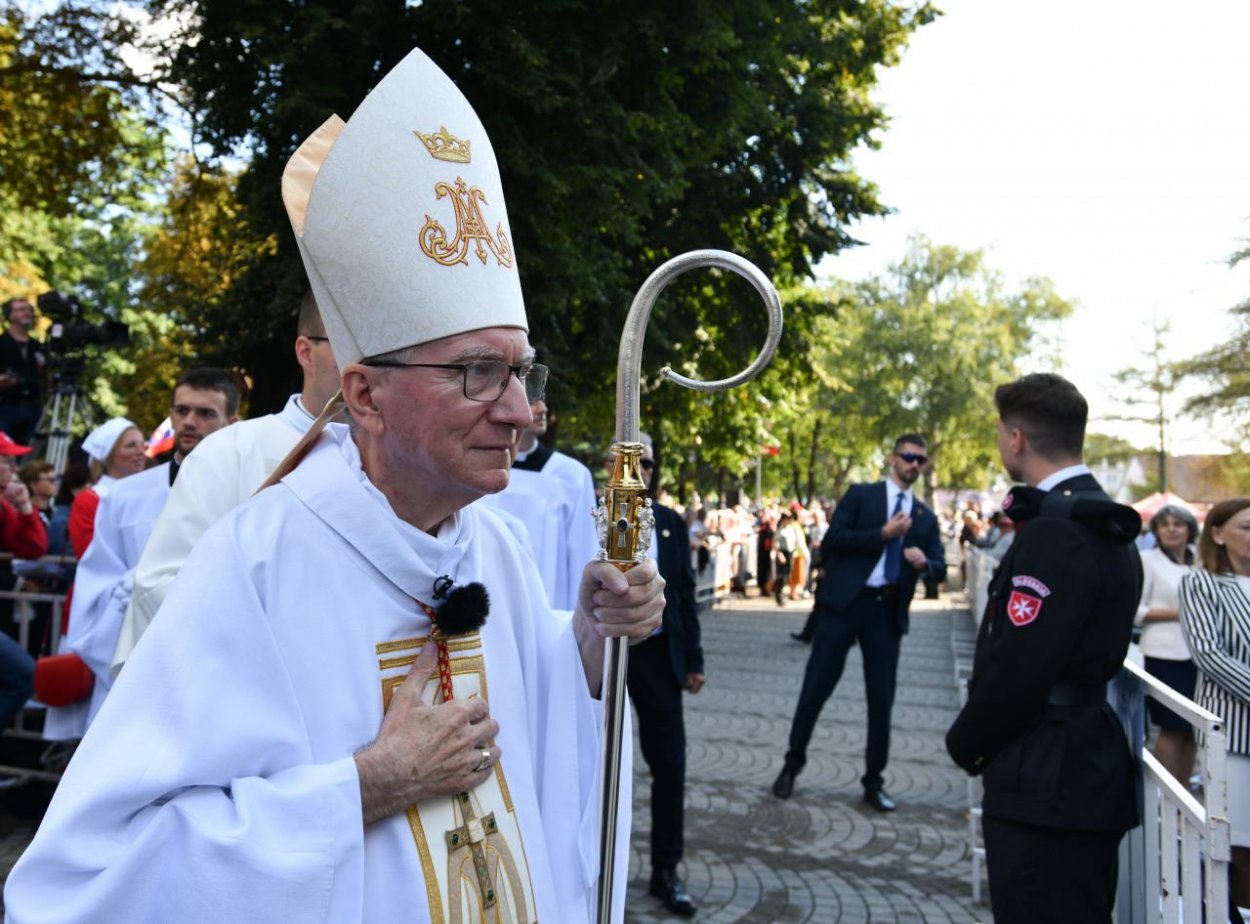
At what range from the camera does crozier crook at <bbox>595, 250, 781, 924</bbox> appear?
200 centimetres

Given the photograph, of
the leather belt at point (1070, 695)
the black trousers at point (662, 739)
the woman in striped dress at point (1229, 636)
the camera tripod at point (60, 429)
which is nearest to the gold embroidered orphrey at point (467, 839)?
the leather belt at point (1070, 695)

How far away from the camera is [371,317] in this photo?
1959 mm

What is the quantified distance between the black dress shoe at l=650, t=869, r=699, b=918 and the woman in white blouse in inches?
114

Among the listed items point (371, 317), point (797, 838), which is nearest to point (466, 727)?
point (371, 317)

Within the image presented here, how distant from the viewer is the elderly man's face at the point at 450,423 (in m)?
1.91

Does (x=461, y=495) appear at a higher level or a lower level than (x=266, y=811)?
higher

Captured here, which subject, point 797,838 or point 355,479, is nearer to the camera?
point 355,479

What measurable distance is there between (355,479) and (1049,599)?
222cm

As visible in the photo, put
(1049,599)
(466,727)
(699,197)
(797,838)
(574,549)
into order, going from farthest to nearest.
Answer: (699,197) → (797,838) → (574,549) → (1049,599) → (466,727)

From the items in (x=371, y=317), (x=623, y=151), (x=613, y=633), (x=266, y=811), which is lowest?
(x=266, y=811)

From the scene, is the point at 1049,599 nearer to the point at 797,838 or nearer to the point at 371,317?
the point at 371,317

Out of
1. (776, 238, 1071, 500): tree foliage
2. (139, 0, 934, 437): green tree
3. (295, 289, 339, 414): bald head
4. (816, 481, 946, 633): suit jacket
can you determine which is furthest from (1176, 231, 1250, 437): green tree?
(295, 289, 339, 414): bald head

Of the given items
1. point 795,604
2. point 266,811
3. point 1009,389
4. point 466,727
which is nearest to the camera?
point 266,811

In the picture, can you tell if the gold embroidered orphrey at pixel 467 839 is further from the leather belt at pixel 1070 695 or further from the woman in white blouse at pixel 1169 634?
the woman in white blouse at pixel 1169 634
